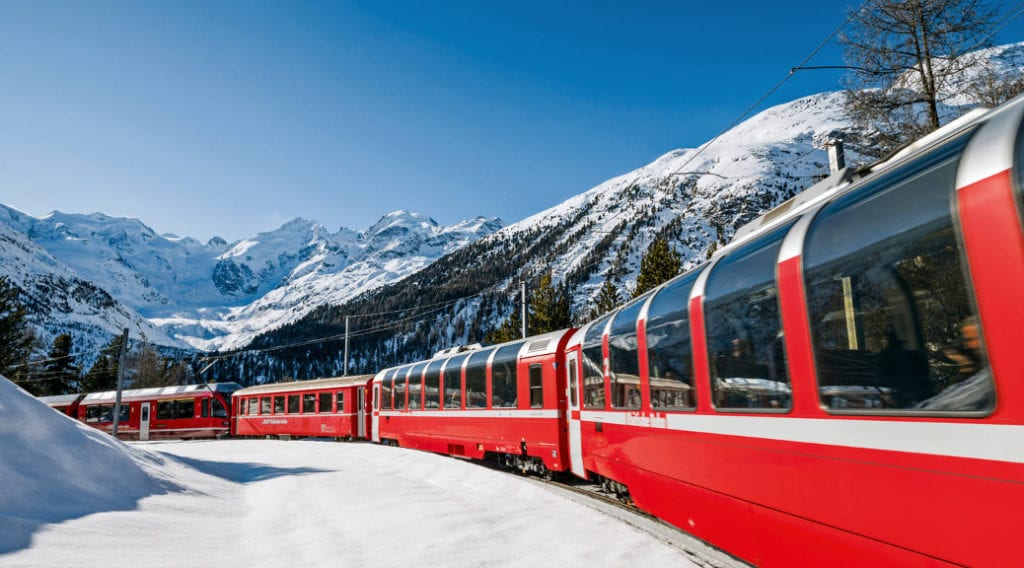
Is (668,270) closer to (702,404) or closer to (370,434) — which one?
(370,434)

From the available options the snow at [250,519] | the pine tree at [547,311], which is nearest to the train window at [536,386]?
the snow at [250,519]

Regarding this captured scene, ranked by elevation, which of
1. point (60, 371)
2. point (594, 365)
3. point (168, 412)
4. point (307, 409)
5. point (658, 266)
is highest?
point (658, 266)

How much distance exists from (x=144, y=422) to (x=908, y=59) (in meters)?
40.6

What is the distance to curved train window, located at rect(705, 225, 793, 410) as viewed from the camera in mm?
4504

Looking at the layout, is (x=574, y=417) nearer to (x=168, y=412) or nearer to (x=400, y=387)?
(x=400, y=387)

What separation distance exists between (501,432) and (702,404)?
950 centimetres

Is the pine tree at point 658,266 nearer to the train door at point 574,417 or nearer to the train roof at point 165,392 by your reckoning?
the train roof at point 165,392

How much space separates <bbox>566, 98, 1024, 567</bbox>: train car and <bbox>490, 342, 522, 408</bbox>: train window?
26.6 ft

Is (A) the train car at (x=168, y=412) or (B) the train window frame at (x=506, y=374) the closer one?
(B) the train window frame at (x=506, y=374)

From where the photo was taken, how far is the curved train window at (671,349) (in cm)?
613

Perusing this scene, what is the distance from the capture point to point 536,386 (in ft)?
43.6

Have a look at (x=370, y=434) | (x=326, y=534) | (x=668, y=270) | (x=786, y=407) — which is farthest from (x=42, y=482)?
(x=668, y=270)

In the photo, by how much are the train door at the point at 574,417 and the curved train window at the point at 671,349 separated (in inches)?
169

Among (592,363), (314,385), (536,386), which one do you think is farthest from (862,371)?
(314,385)
